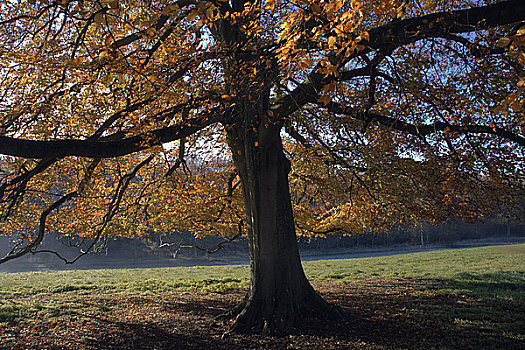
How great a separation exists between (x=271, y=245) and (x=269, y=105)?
8.43ft

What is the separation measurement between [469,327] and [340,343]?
7.56ft

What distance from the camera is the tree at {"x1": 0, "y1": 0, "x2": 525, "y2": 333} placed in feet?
18.1

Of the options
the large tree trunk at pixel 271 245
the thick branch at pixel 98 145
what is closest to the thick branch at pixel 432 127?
the large tree trunk at pixel 271 245

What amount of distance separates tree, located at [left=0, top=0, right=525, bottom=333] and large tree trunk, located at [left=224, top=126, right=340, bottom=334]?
26mm

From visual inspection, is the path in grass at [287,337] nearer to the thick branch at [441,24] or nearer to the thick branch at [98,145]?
the thick branch at [98,145]

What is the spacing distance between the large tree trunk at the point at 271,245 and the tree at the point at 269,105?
0.09 ft

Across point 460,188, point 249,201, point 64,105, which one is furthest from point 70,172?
point 460,188

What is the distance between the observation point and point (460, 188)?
8.34m

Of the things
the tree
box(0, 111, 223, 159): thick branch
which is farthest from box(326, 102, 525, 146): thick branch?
box(0, 111, 223, 159): thick branch

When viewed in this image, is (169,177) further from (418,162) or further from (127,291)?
(418,162)

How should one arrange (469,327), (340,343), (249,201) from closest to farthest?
(340,343), (469,327), (249,201)

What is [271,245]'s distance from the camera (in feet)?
23.1

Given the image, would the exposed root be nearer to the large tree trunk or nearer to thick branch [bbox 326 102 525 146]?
the large tree trunk

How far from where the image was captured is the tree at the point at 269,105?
18.1 ft
